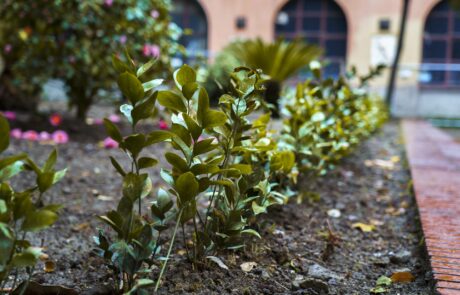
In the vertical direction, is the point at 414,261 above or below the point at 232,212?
below

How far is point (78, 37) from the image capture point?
4.63m

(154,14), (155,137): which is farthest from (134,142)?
(154,14)

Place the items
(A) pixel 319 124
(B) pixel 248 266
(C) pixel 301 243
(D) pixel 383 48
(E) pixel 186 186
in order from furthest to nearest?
(D) pixel 383 48, (A) pixel 319 124, (C) pixel 301 243, (B) pixel 248 266, (E) pixel 186 186

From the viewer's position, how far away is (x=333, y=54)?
13141 mm

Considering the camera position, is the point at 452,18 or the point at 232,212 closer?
the point at 232,212

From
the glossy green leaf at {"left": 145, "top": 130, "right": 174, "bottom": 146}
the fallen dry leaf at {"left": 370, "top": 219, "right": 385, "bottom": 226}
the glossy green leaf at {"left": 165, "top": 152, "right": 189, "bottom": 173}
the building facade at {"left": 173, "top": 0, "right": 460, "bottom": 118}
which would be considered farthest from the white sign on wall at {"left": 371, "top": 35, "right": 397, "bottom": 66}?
the glossy green leaf at {"left": 145, "top": 130, "right": 174, "bottom": 146}

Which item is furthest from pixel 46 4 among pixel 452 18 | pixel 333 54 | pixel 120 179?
pixel 452 18

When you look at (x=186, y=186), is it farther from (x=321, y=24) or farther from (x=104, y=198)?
(x=321, y=24)

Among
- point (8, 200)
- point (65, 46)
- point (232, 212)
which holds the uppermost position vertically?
point (65, 46)

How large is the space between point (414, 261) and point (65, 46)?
3.59 m

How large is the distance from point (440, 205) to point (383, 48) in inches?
427

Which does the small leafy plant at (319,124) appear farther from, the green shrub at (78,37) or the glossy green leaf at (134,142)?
the green shrub at (78,37)

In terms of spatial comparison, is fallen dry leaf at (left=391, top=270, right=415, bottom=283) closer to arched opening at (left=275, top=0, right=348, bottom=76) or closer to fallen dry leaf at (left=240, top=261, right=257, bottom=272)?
fallen dry leaf at (left=240, top=261, right=257, bottom=272)

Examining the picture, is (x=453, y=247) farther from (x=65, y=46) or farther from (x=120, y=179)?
Answer: (x=65, y=46)
